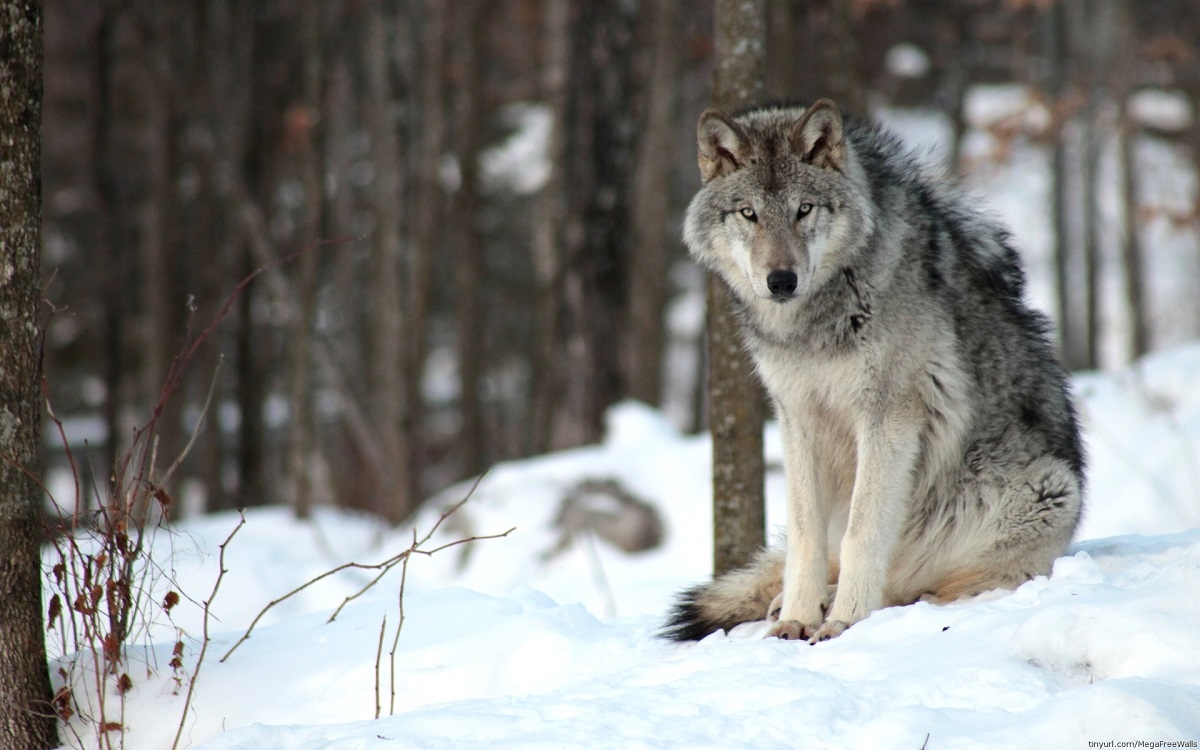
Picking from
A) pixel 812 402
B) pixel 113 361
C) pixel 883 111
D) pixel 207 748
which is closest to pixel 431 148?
pixel 113 361

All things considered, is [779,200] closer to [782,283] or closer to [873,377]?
[782,283]

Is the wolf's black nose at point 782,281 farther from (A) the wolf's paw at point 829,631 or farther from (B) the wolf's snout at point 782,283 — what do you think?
(A) the wolf's paw at point 829,631

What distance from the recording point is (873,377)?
4.38m

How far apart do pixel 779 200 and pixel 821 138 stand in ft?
1.14

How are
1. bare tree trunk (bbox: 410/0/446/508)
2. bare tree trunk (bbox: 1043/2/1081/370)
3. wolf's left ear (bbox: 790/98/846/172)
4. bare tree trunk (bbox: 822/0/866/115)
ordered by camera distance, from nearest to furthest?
wolf's left ear (bbox: 790/98/846/172) → bare tree trunk (bbox: 822/0/866/115) → bare tree trunk (bbox: 410/0/446/508) → bare tree trunk (bbox: 1043/2/1081/370)

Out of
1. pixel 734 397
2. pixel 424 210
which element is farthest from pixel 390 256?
pixel 734 397

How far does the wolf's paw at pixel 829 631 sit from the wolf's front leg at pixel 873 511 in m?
0.07

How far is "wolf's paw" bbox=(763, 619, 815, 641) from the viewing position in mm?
4336

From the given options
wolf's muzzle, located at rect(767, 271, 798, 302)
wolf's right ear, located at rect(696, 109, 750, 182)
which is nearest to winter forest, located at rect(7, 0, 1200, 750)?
wolf's right ear, located at rect(696, 109, 750, 182)

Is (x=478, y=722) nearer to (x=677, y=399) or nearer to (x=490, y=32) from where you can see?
(x=490, y=32)

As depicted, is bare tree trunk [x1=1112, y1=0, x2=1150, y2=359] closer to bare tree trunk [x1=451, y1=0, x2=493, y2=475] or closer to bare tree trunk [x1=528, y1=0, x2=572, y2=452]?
bare tree trunk [x1=528, y1=0, x2=572, y2=452]

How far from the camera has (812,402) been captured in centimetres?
455

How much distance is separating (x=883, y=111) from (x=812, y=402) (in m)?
25.7

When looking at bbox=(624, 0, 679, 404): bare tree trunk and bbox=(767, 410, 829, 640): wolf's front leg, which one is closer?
bbox=(767, 410, 829, 640): wolf's front leg
